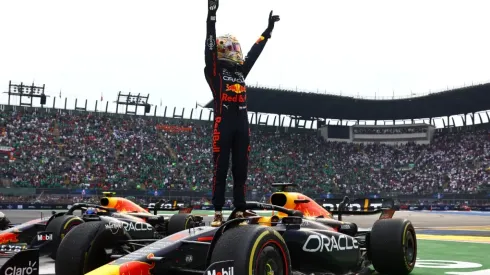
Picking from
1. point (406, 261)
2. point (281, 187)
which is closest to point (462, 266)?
point (406, 261)

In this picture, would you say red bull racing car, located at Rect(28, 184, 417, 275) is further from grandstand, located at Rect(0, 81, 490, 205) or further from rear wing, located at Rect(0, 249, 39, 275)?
grandstand, located at Rect(0, 81, 490, 205)

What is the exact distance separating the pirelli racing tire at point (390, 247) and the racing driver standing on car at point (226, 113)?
216 centimetres

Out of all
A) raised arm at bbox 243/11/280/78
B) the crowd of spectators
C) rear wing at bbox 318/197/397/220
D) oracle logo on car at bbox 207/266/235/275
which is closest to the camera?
oracle logo on car at bbox 207/266/235/275

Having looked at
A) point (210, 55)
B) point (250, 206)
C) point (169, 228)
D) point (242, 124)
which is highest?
point (210, 55)

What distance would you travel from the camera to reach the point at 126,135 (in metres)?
50.6

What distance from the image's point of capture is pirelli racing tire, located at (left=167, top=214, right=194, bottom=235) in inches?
470

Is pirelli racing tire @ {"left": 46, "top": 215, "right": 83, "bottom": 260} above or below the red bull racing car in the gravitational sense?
below

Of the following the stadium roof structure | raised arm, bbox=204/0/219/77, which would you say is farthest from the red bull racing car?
the stadium roof structure

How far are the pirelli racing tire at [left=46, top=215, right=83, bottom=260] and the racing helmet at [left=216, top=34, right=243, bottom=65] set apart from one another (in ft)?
15.1

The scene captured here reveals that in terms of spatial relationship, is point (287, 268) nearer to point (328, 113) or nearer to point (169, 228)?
point (169, 228)

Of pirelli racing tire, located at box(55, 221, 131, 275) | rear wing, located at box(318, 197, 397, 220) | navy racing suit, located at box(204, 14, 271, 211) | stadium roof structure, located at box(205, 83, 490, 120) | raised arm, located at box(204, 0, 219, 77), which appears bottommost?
pirelli racing tire, located at box(55, 221, 131, 275)

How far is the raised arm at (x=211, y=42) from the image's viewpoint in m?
5.88

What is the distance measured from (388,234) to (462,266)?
6.62 feet

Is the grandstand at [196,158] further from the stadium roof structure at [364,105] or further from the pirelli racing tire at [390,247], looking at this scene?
the pirelli racing tire at [390,247]
